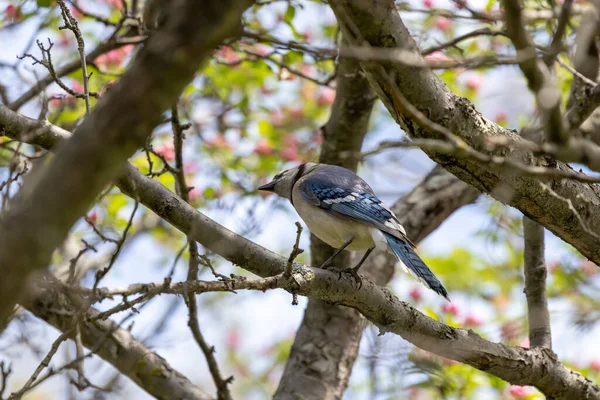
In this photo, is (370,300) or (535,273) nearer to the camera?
(370,300)

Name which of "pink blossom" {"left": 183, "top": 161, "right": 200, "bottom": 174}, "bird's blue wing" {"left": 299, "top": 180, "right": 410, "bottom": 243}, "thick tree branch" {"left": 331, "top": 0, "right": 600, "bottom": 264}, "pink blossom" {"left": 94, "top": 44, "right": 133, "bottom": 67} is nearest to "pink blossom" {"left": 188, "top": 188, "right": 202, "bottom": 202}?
"pink blossom" {"left": 183, "top": 161, "right": 200, "bottom": 174}

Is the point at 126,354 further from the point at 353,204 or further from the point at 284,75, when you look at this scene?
the point at 284,75

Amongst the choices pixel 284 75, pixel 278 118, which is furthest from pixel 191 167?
pixel 284 75

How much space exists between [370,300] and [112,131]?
2.07m

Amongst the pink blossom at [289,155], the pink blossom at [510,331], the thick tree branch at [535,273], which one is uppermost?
the pink blossom at [289,155]

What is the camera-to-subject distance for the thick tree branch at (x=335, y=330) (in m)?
4.32

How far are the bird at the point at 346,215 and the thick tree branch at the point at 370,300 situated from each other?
501mm

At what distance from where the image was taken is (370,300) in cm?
314

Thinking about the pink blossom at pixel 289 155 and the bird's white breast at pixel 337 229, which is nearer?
the bird's white breast at pixel 337 229

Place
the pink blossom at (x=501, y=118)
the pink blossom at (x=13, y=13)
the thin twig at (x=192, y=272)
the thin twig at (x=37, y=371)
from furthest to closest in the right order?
the pink blossom at (x=501, y=118), the pink blossom at (x=13, y=13), the thin twig at (x=192, y=272), the thin twig at (x=37, y=371)

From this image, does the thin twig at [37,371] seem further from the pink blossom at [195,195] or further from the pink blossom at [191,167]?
the pink blossom at [191,167]

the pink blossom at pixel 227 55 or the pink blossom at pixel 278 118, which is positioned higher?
the pink blossom at pixel 278 118

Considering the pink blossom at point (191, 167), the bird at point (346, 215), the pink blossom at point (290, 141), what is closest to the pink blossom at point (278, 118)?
the pink blossom at point (290, 141)

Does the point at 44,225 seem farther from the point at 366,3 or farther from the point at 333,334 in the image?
the point at 333,334
